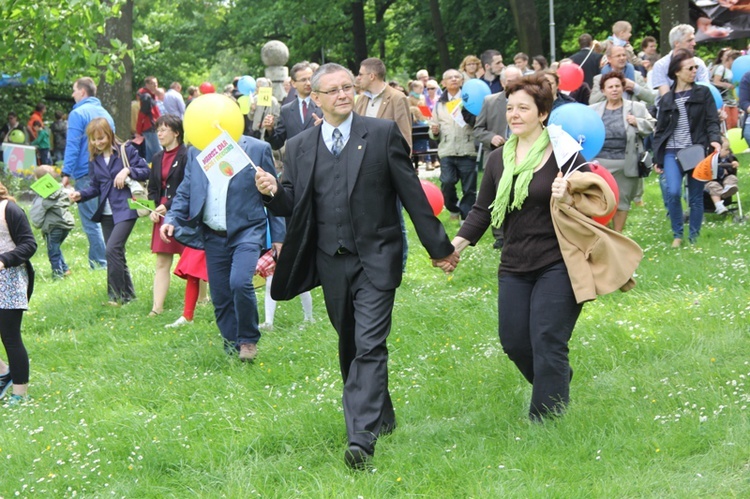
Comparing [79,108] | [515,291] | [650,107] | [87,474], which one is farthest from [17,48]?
[515,291]

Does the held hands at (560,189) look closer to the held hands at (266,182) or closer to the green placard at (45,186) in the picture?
the held hands at (266,182)

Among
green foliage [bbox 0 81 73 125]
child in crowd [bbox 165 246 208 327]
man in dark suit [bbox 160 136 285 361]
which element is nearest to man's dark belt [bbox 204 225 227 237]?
man in dark suit [bbox 160 136 285 361]

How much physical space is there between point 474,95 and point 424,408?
23.9 ft

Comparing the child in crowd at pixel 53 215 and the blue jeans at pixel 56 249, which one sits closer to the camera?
the child in crowd at pixel 53 215

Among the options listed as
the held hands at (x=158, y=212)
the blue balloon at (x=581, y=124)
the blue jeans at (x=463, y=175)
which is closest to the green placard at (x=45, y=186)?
the held hands at (x=158, y=212)

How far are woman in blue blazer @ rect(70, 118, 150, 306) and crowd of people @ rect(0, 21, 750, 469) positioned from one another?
0.06 feet

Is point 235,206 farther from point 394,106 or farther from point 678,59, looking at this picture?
point 678,59

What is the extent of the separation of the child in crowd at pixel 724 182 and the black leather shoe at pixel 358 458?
27.5ft

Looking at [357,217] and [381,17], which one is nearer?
[357,217]

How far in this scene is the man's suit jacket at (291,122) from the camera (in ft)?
37.3

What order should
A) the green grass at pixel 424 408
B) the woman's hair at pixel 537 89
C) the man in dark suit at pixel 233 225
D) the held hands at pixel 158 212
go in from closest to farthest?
the green grass at pixel 424 408, the woman's hair at pixel 537 89, the man in dark suit at pixel 233 225, the held hands at pixel 158 212

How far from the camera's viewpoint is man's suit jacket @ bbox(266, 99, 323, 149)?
37.3 ft

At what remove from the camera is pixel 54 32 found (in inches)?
529

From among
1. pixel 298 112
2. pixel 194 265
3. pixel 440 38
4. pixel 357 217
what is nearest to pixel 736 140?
pixel 298 112
